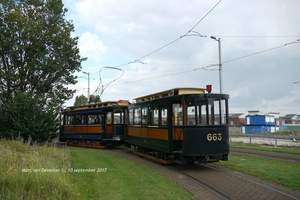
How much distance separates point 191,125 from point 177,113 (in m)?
0.89

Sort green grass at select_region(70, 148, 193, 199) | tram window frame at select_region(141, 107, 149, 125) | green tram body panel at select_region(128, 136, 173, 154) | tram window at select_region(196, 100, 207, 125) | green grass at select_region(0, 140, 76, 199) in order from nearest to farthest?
green grass at select_region(0, 140, 76, 199) → green grass at select_region(70, 148, 193, 199) → tram window at select_region(196, 100, 207, 125) → green tram body panel at select_region(128, 136, 173, 154) → tram window frame at select_region(141, 107, 149, 125)

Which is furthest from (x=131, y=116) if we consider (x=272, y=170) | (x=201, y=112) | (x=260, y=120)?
(x=260, y=120)

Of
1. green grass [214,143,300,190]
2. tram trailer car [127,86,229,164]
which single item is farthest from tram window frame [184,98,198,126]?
green grass [214,143,300,190]

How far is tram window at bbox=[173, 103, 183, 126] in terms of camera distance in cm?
1136

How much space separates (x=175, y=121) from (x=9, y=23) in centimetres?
1449

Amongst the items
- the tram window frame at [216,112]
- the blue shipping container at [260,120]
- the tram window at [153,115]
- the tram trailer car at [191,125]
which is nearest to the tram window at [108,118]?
the tram window at [153,115]

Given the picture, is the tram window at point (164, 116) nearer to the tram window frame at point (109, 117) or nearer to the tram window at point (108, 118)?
the tram window frame at point (109, 117)

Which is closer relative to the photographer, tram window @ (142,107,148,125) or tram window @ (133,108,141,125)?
tram window @ (142,107,148,125)

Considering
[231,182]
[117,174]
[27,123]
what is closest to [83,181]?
[117,174]

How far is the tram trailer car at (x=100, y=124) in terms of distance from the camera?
2047 centimetres

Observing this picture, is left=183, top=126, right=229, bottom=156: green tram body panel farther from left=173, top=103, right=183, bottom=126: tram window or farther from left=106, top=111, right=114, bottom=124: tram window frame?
left=106, top=111, right=114, bottom=124: tram window frame

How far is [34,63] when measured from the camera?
20219mm

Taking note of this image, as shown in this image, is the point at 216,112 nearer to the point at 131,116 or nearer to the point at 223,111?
the point at 223,111

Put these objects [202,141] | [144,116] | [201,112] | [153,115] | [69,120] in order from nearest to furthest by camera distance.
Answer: [202,141], [201,112], [153,115], [144,116], [69,120]
